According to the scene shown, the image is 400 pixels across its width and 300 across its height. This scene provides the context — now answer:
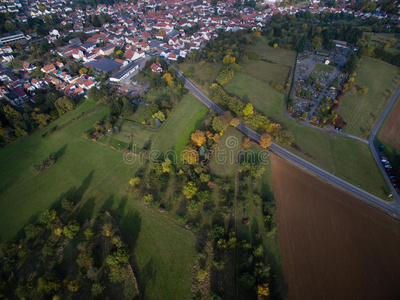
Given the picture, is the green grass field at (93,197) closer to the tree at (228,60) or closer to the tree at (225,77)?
the tree at (225,77)

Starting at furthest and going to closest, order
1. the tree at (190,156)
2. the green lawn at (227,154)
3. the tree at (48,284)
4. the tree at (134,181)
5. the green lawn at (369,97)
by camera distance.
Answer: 1. the green lawn at (369,97)
2. the green lawn at (227,154)
3. the tree at (190,156)
4. the tree at (134,181)
5. the tree at (48,284)

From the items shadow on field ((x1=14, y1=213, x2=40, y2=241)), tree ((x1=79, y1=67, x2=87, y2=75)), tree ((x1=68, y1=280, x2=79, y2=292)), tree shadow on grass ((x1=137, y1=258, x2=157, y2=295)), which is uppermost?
tree ((x1=79, y1=67, x2=87, y2=75))

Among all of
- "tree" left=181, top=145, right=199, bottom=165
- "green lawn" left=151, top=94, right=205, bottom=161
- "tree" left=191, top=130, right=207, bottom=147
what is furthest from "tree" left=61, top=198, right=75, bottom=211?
"tree" left=191, top=130, right=207, bottom=147

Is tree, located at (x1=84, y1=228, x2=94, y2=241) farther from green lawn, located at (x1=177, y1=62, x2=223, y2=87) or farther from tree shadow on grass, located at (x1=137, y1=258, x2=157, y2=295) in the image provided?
green lawn, located at (x1=177, y1=62, x2=223, y2=87)

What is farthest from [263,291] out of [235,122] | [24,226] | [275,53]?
[275,53]

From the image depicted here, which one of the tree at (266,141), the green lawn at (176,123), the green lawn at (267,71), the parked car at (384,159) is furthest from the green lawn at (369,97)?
the green lawn at (176,123)

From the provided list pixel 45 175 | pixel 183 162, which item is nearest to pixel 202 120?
pixel 183 162
